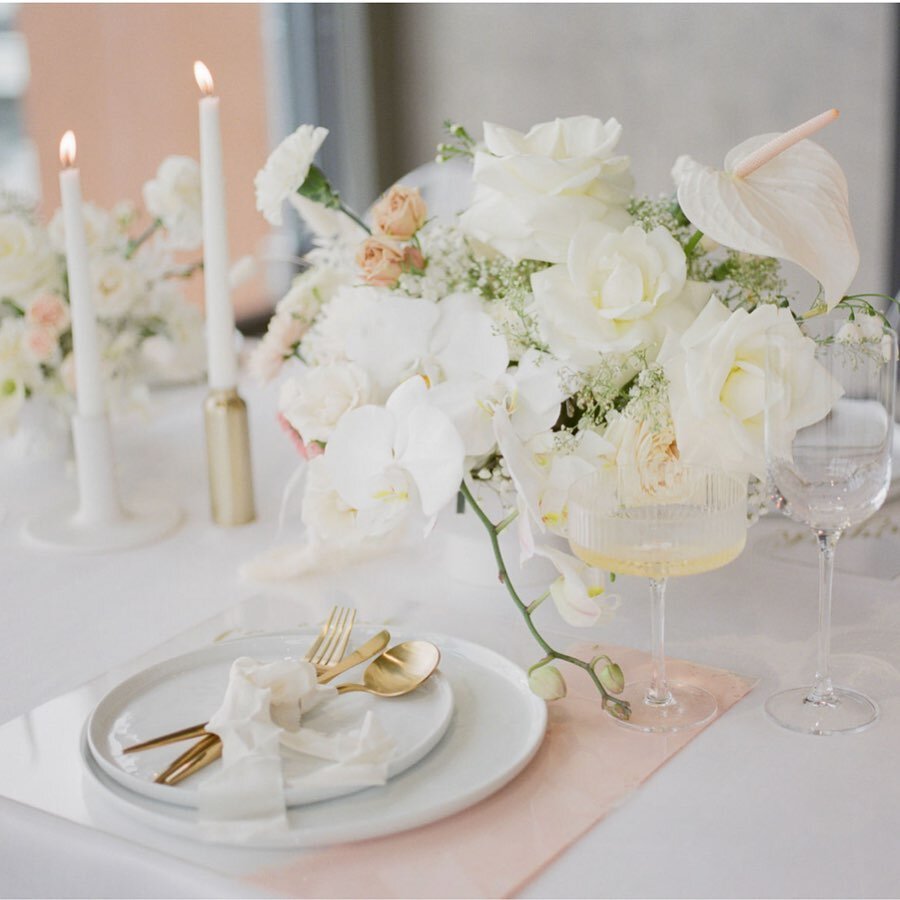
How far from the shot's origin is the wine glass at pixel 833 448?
84 centimetres

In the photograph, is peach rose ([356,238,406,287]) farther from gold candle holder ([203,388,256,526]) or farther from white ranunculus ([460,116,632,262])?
gold candle holder ([203,388,256,526])

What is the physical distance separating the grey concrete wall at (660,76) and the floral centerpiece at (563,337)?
239 centimetres

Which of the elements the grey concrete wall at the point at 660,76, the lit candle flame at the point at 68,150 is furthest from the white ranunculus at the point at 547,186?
the grey concrete wall at the point at 660,76

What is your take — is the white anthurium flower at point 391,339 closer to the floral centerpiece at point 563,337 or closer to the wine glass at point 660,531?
the floral centerpiece at point 563,337

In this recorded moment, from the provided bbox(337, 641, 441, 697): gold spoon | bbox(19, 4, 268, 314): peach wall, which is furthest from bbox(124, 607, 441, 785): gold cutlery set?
bbox(19, 4, 268, 314): peach wall

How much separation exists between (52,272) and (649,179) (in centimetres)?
261

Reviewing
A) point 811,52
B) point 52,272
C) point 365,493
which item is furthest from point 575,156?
point 811,52

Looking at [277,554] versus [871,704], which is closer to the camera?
[871,704]

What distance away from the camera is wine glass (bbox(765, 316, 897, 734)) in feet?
2.77

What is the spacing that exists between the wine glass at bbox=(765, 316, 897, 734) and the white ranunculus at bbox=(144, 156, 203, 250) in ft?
2.77

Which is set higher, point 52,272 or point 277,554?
point 52,272

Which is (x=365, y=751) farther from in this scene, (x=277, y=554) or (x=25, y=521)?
(x=25, y=521)

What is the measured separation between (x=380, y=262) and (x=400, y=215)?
47 millimetres

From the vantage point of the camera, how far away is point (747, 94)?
340 cm
